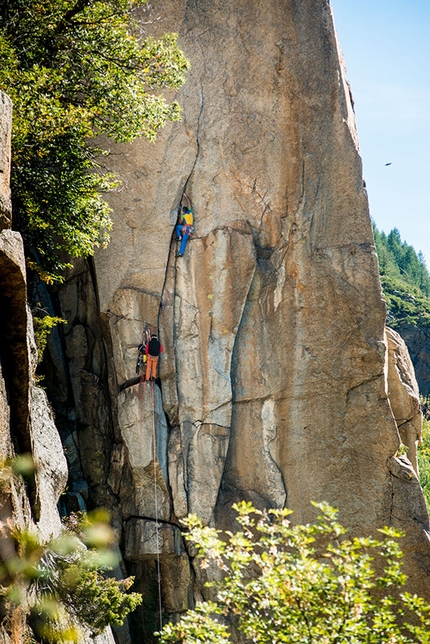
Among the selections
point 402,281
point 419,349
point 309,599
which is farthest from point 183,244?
point 402,281

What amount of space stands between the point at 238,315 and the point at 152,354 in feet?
9.17

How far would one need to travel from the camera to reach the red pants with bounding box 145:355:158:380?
19.3 m

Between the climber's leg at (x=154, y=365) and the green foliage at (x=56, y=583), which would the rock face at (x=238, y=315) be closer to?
the climber's leg at (x=154, y=365)

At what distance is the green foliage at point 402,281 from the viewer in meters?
59.4

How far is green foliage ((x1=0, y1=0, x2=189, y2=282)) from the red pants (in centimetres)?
452

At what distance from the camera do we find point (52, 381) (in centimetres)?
1984

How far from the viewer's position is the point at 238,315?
1988 cm

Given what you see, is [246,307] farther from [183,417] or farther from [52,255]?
[52,255]

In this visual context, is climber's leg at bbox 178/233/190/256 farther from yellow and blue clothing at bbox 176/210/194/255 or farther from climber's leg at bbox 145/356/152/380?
climber's leg at bbox 145/356/152/380

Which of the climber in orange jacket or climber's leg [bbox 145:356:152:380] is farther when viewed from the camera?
climber's leg [bbox 145:356:152:380]

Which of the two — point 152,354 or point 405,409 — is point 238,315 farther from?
point 405,409

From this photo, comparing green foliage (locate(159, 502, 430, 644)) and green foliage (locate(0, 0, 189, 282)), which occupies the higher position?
green foliage (locate(0, 0, 189, 282))

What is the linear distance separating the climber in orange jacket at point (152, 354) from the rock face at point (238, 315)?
1.19 ft

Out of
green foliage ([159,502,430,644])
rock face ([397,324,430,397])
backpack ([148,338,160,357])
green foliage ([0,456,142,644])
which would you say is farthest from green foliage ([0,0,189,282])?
rock face ([397,324,430,397])
